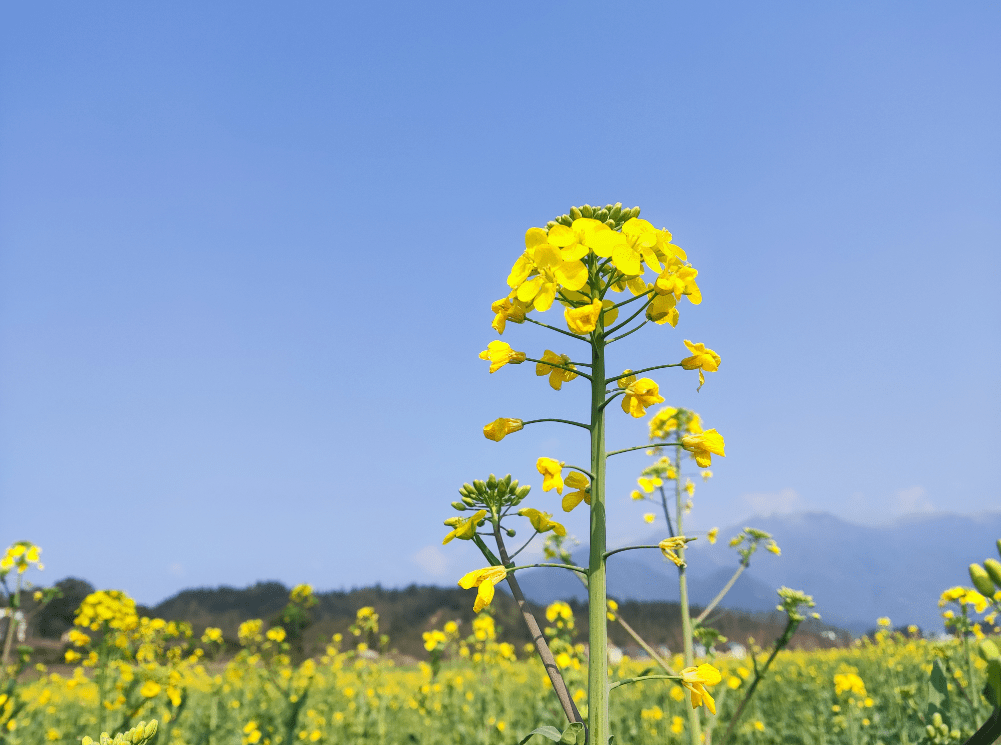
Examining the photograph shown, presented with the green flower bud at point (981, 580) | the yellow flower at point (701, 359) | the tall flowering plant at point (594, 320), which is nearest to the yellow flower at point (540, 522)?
the tall flowering plant at point (594, 320)

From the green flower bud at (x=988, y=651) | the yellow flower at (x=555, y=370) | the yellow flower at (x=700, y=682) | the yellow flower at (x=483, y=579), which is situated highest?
the yellow flower at (x=555, y=370)

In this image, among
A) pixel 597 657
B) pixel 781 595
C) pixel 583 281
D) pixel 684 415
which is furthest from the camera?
pixel 684 415

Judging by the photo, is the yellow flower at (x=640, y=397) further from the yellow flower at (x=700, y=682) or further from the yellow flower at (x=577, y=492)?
the yellow flower at (x=700, y=682)

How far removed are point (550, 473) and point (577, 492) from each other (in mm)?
100

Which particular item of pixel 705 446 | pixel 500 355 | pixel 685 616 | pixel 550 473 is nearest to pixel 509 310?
pixel 500 355

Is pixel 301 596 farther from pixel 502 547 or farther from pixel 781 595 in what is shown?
pixel 502 547

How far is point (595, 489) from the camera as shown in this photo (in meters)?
1.48

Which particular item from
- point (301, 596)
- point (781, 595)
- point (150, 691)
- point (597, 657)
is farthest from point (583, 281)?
point (301, 596)

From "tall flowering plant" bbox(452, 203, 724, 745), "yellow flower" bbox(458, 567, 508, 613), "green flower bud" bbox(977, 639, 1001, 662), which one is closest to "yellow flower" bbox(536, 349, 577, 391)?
"tall flowering plant" bbox(452, 203, 724, 745)

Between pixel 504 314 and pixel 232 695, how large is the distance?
34.7 ft

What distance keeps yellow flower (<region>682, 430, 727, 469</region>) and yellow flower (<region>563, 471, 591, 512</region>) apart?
1.11 ft

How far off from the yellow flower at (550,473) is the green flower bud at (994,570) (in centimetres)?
90

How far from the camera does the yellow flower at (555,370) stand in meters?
1.69

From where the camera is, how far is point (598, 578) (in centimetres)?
140
